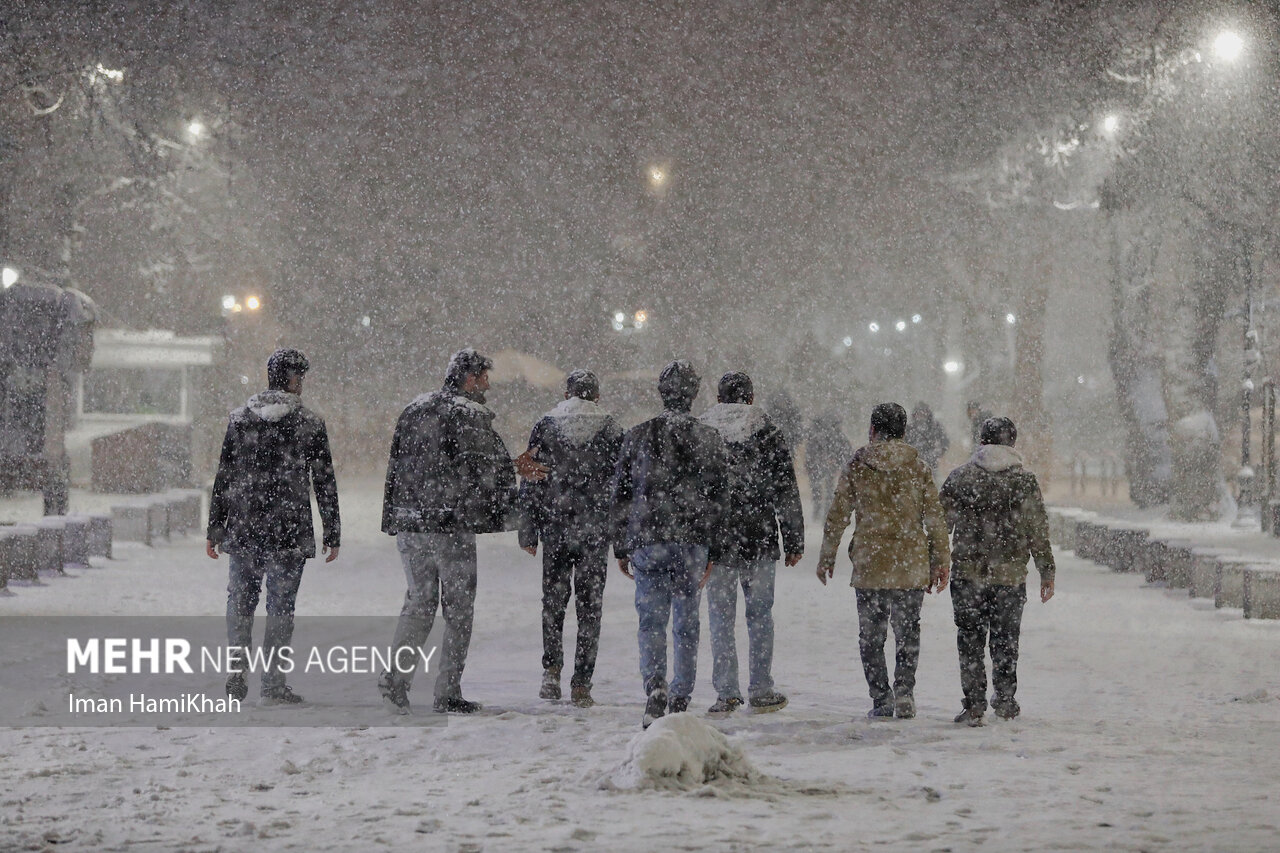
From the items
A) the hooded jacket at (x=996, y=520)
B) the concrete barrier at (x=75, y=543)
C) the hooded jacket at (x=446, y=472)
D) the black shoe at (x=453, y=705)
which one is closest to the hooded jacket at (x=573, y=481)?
the hooded jacket at (x=446, y=472)

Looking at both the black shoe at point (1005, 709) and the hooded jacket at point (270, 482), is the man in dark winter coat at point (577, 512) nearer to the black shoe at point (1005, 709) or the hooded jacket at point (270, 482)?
the hooded jacket at point (270, 482)

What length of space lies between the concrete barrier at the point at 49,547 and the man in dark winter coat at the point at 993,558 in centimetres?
1049

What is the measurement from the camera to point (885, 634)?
7.67 meters

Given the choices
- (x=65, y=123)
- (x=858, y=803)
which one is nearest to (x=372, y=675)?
(x=858, y=803)

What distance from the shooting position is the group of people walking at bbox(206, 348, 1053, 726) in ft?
24.4

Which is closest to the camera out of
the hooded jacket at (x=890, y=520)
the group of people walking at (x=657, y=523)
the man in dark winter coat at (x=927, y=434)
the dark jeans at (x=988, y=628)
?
the group of people walking at (x=657, y=523)

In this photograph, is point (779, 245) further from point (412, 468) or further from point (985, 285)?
point (412, 468)

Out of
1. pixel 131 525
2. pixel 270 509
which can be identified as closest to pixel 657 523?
pixel 270 509

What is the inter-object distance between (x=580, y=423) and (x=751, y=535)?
1132mm

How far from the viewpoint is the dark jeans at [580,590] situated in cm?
807

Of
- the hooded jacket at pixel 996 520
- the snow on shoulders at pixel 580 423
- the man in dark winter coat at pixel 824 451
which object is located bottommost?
the hooded jacket at pixel 996 520

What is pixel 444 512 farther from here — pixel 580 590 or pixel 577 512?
pixel 580 590

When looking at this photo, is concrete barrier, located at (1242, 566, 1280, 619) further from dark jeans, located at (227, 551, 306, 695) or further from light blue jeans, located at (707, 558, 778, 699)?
dark jeans, located at (227, 551, 306, 695)

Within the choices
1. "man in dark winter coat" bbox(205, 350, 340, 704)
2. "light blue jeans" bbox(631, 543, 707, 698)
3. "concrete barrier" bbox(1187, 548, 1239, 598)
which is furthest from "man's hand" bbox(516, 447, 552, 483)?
"concrete barrier" bbox(1187, 548, 1239, 598)
